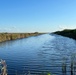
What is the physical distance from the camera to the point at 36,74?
527 inches

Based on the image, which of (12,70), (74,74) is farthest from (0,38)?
(74,74)

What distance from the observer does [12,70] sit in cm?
1512

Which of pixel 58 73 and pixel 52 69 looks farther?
pixel 52 69

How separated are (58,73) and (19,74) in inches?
103

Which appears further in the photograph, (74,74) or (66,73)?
(66,73)

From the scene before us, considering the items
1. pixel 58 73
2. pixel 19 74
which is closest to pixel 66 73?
pixel 58 73

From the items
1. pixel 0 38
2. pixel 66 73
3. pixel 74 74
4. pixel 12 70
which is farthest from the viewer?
pixel 0 38

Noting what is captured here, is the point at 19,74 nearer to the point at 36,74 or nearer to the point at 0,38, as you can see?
the point at 36,74

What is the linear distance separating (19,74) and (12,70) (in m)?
2.02

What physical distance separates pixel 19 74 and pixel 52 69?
305 centimetres

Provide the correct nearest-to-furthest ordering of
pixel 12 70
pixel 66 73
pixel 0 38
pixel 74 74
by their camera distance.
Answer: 1. pixel 74 74
2. pixel 66 73
3. pixel 12 70
4. pixel 0 38

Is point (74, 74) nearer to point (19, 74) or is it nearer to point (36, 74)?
point (36, 74)

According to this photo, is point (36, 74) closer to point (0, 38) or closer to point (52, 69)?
point (52, 69)

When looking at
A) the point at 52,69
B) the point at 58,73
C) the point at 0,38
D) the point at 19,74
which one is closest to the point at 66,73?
the point at 58,73
